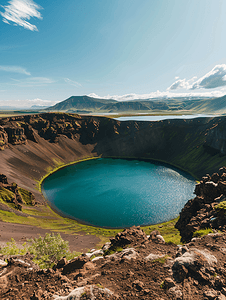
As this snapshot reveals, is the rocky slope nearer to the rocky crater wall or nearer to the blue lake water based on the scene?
the blue lake water

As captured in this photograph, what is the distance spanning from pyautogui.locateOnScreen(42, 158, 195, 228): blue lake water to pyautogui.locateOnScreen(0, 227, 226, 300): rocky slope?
49.9 m

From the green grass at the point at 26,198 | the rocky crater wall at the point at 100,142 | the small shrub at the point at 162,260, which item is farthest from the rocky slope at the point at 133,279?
the rocky crater wall at the point at 100,142

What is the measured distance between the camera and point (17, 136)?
128 meters

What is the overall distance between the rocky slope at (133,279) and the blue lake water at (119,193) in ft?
164

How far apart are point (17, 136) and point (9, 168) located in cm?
3870

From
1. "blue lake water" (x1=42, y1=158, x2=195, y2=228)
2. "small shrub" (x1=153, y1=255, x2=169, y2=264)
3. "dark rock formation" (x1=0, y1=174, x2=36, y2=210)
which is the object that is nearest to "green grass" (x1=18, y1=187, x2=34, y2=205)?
"dark rock formation" (x1=0, y1=174, x2=36, y2=210)

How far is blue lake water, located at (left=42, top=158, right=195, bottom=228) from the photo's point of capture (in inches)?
A: 2667

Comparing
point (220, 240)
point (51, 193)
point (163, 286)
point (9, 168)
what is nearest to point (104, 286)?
point (163, 286)

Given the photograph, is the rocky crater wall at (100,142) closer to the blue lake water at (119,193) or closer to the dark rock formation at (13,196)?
the blue lake water at (119,193)

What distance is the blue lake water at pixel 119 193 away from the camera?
67.8 meters

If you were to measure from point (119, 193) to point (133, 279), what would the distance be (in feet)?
255

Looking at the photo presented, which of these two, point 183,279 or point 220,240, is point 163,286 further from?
point 220,240

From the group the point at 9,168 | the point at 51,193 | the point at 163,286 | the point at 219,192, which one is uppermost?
the point at 163,286

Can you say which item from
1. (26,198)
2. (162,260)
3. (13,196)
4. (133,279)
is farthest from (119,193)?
(133,279)
